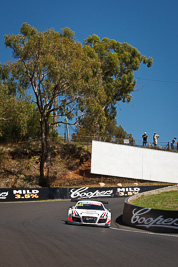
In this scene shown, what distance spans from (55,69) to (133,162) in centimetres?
1706

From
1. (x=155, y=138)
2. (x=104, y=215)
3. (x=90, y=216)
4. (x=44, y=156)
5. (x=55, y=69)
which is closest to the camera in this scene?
(x=90, y=216)

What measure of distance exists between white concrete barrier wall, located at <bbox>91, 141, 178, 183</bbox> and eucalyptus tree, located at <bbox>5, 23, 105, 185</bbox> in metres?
6.41

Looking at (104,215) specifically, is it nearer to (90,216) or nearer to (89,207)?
(90,216)

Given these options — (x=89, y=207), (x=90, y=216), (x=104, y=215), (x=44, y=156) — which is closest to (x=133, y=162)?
(x=44, y=156)

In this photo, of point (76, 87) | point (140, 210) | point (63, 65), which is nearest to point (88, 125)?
point (76, 87)

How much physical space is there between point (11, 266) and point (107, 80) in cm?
4657

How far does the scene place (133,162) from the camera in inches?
1647

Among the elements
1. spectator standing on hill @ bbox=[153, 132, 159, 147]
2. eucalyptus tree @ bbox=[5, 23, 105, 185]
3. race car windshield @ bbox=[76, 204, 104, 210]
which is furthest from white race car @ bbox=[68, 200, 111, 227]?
spectator standing on hill @ bbox=[153, 132, 159, 147]

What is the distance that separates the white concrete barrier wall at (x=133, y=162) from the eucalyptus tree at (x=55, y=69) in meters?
6.41

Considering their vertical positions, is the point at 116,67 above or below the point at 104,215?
above

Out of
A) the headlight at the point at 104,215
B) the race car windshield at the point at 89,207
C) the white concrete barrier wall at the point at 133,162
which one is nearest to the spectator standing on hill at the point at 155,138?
the white concrete barrier wall at the point at 133,162

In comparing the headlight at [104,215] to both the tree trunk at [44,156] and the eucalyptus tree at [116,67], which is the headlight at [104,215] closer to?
the tree trunk at [44,156]

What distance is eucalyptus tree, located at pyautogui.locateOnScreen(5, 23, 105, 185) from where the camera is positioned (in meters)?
32.9

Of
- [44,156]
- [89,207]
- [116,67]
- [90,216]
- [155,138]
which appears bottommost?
[90,216]
